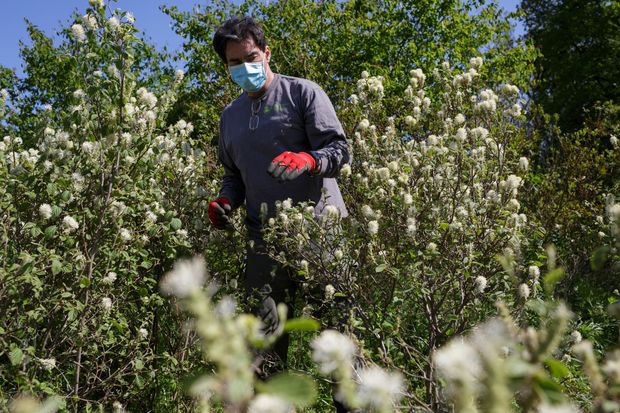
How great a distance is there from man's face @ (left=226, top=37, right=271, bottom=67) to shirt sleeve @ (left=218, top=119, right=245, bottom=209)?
45cm

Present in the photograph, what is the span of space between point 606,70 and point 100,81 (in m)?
18.4

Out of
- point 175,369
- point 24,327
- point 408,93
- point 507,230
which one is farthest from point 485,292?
point 24,327

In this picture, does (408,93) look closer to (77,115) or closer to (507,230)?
(507,230)

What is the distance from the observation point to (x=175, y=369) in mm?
3166

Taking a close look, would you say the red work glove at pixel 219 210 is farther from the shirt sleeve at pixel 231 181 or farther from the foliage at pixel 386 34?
the foliage at pixel 386 34

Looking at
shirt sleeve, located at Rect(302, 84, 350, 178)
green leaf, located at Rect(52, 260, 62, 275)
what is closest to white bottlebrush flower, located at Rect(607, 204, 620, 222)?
shirt sleeve, located at Rect(302, 84, 350, 178)

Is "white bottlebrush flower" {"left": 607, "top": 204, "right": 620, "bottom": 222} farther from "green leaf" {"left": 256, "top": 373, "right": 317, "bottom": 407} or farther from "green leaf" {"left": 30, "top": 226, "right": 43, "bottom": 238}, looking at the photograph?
"green leaf" {"left": 30, "top": 226, "right": 43, "bottom": 238}

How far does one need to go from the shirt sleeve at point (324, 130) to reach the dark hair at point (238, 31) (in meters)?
0.43

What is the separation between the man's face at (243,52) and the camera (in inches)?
126

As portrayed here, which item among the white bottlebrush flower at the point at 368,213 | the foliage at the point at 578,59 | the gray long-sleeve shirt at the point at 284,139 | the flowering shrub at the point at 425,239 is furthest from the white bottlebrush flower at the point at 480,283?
the foliage at the point at 578,59

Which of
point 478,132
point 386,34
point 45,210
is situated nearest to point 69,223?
point 45,210

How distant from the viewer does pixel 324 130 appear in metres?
3.05

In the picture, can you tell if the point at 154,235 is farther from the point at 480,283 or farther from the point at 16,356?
the point at 480,283

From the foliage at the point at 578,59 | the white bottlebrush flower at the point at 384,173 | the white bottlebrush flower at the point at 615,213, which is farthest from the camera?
the foliage at the point at 578,59
